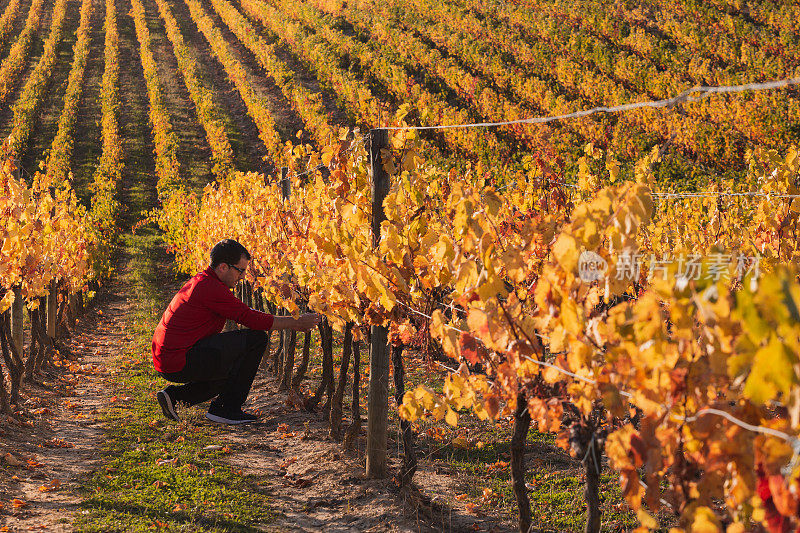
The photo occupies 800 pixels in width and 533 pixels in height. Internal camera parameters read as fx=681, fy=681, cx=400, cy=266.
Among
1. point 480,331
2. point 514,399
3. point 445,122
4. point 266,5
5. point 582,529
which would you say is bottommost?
point 582,529

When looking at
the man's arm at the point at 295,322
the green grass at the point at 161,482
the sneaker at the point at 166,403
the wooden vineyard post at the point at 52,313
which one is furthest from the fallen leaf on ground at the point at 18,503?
the wooden vineyard post at the point at 52,313

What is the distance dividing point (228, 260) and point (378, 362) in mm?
1277

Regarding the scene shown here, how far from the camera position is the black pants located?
15.5 ft

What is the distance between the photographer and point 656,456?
182 centimetres

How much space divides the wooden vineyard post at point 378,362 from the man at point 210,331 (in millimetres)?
509

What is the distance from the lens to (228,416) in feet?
16.4

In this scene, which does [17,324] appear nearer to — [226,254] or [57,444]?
[57,444]

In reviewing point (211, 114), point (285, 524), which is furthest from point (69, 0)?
point (285, 524)

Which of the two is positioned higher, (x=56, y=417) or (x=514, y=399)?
(x=514, y=399)

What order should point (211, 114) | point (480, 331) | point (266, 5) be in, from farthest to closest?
point (266, 5)
point (211, 114)
point (480, 331)

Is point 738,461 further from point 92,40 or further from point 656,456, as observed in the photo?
point 92,40

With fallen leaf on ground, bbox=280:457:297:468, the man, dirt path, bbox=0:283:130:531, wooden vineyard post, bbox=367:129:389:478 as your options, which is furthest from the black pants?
wooden vineyard post, bbox=367:129:389:478

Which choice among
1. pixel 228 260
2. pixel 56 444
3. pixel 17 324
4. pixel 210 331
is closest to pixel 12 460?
pixel 56 444

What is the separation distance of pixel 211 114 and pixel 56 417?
2353 cm
